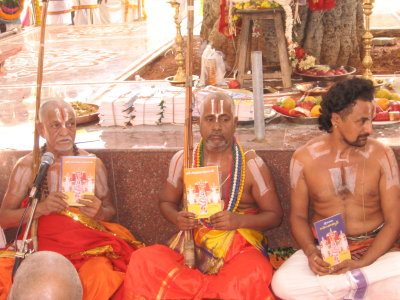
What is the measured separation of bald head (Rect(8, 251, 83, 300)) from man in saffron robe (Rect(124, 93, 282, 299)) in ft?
1.88

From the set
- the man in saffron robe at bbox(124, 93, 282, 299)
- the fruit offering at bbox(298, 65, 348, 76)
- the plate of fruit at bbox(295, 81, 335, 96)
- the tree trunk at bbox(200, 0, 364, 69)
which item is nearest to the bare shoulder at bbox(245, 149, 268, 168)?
the man in saffron robe at bbox(124, 93, 282, 299)

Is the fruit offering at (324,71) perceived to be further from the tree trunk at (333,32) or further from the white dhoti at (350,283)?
the white dhoti at (350,283)

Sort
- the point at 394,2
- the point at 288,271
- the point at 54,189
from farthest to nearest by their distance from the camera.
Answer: the point at 394,2, the point at 54,189, the point at 288,271

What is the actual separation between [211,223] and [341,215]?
0.71 meters

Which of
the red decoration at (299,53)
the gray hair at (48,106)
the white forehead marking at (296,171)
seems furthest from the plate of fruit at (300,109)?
the red decoration at (299,53)

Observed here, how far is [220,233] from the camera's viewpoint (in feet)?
10.8

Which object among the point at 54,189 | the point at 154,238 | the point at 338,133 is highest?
the point at 338,133

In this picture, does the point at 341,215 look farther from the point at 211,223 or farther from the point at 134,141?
the point at 134,141

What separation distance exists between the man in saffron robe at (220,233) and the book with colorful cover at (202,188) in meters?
0.07

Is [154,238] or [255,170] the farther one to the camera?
[154,238]

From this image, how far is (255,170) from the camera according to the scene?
3.36 metres

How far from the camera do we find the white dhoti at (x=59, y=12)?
1552 cm

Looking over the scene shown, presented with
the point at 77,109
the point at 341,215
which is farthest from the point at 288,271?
the point at 77,109

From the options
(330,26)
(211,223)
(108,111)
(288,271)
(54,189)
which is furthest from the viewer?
(330,26)
